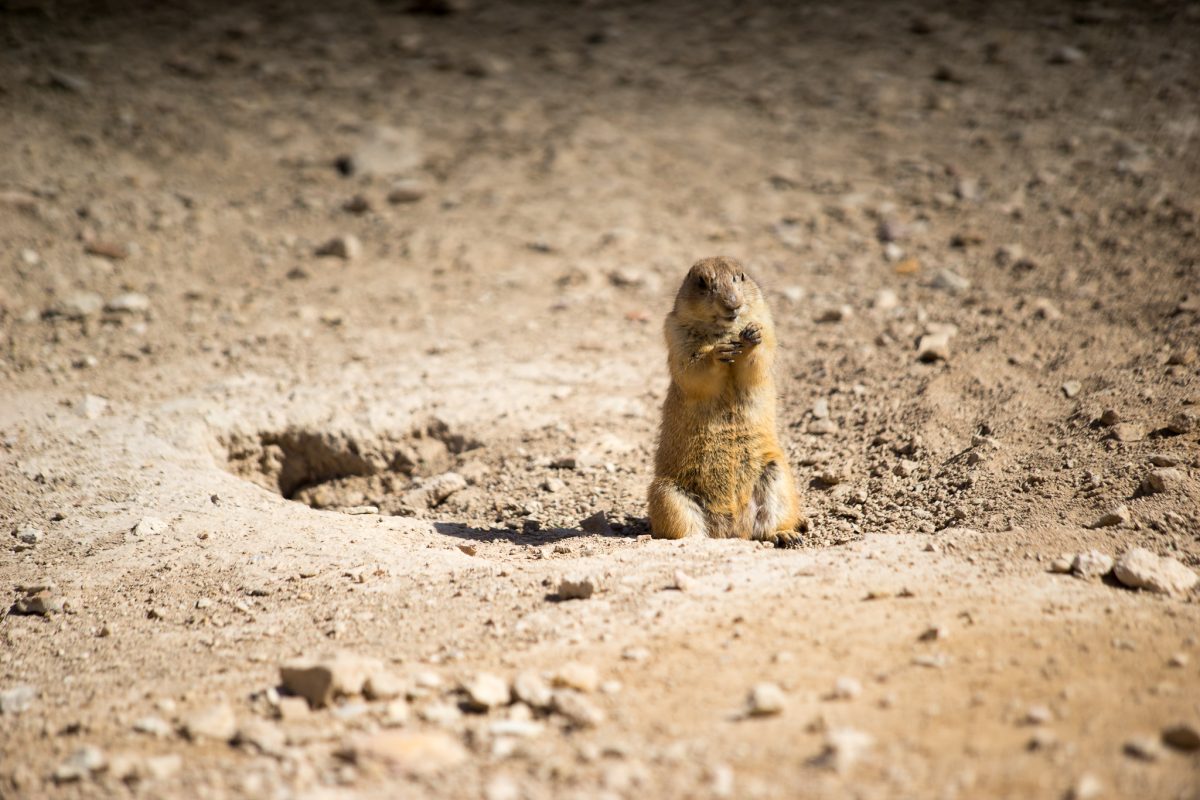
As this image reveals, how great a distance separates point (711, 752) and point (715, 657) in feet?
1.77

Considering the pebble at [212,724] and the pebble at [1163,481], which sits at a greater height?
the pebble at [1163,481]

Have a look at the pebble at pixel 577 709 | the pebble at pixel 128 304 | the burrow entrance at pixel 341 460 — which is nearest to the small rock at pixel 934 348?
the burrow entrance at pixel 341 460

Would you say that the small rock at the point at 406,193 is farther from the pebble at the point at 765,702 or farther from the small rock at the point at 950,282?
the pebble at the point at 765,702

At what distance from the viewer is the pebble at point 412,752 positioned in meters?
2.99

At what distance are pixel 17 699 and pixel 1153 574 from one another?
405 cm

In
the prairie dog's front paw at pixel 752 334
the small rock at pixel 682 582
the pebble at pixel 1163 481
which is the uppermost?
the prairie dog's front paw at pixel 752 334

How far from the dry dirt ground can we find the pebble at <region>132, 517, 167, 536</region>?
0.03m

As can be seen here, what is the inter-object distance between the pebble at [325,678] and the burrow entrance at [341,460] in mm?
2828

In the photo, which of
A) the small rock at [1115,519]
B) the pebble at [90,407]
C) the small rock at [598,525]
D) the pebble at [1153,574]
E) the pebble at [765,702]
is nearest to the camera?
→ the pebble at [765,702]

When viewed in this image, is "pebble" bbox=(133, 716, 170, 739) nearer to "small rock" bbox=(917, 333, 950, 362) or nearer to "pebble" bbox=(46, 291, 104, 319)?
"small rock" bbox=(917, 333, 950, 362)

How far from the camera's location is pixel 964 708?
3.08 m

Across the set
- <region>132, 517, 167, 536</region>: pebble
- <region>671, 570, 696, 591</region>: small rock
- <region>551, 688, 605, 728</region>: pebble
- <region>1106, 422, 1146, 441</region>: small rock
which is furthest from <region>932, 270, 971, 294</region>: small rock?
<region>132, 517, 167, 536</region>: pebble

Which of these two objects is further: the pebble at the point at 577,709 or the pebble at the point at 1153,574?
the pebble at the point at 1153,574

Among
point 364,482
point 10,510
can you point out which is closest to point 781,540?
point 364,482
